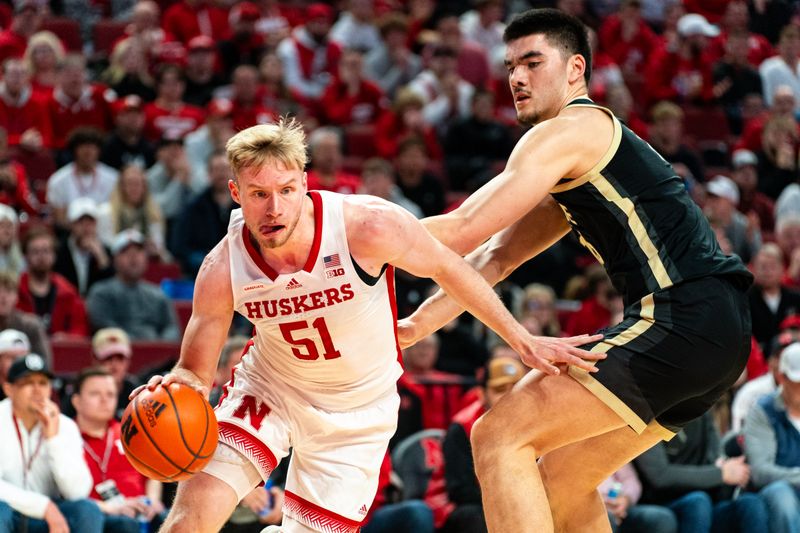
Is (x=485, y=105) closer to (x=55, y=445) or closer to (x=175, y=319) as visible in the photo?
(x=175, y=319)

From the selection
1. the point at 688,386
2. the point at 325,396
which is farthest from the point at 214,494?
the point at 688,386

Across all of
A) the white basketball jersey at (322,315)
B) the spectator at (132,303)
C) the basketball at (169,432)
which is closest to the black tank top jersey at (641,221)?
the white basketball jersey at (322,315)

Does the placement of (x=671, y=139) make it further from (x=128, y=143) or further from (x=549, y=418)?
(x=549, y=418)

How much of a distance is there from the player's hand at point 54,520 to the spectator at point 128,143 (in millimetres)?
5463

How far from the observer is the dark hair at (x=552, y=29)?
5422 mm

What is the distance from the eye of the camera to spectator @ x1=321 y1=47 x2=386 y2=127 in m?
14.3

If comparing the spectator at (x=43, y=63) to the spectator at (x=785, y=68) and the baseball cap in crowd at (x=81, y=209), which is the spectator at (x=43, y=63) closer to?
the baseball cap in crowd at (x=81, y=209)

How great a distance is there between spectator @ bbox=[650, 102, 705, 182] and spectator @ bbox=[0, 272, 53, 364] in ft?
24.2

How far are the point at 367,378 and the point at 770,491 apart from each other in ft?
14.9

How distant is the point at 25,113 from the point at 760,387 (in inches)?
308

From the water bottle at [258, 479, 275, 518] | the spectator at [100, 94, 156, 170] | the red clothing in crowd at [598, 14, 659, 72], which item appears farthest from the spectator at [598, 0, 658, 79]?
the water bottle at [258, 479, 275, 518]

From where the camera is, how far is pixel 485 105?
45.5 ft

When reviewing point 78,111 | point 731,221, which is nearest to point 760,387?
point 731,221

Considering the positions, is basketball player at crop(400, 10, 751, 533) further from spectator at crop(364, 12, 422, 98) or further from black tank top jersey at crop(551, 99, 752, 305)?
spectator at crop(364, 12, 422, 98)
